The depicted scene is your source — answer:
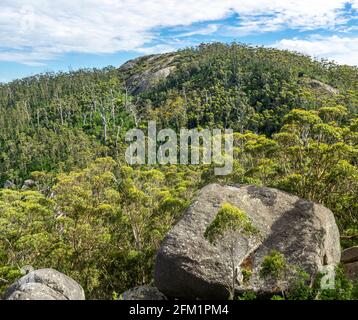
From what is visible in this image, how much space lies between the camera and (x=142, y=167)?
86000 millimetres

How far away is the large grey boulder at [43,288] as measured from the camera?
17234mm

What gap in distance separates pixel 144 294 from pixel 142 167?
213 ft

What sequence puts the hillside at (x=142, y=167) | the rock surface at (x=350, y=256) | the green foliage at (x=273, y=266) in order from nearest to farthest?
the green foliage at (x=273, y=266) < the rock surface at (x=350, y=256) < the hillside at (x=142, y=167)

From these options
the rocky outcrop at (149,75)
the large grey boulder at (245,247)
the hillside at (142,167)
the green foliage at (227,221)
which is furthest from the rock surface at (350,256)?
the rocky outcrop at (149,75)

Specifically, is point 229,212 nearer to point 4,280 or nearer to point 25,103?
point 4,280

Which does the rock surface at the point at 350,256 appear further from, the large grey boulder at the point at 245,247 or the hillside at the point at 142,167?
the hillside at the point at 142,167

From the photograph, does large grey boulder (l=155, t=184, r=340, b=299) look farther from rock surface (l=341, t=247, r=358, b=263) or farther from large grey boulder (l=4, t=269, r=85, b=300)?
large grey boulder (l=4, t=269, r=85, b=300)

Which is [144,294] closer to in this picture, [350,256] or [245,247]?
[245,247]

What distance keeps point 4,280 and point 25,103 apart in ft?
450

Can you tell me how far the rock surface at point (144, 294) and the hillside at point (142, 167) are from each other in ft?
19.0

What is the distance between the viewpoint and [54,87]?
164 m

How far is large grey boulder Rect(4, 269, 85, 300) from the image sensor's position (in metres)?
17.2

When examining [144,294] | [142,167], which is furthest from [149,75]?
[144,294]
